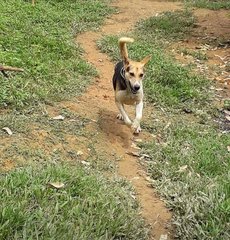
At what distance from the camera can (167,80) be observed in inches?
341

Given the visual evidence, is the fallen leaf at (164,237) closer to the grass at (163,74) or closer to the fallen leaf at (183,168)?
the fallen leaf at (183,168)

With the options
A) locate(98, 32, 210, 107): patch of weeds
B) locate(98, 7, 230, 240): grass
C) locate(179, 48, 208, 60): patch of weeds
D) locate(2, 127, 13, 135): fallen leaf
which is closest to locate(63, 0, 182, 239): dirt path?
locate(98, 7, 230, 240): grass

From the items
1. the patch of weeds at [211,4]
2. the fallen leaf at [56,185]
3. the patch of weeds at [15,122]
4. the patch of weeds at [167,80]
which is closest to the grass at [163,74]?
the patch of weeds at [167,80]

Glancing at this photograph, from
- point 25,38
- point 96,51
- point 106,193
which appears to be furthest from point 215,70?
point 106,193

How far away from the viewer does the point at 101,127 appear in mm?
6289

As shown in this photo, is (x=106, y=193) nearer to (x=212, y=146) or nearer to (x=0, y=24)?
(x=212, y=146)

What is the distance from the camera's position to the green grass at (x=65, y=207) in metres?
3.52

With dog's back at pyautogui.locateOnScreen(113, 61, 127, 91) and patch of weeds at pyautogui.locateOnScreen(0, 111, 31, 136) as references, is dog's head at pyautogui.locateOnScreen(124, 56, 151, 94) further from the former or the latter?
patch of weeds at pyautogui.locateOnScreen(0, 111, 31, 136)

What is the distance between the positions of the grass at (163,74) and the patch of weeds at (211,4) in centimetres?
311

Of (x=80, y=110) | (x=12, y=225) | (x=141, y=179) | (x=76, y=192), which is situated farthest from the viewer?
(x=80, y=110)

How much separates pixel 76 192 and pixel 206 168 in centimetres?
181

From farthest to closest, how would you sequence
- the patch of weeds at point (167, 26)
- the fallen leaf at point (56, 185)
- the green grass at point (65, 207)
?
the patch of weeds at point (167, 26)
the fallen leaf at point (56, 185)
the green grass at point (65, 207)

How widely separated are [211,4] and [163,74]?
737 cm

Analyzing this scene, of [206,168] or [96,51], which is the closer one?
[206,168]
